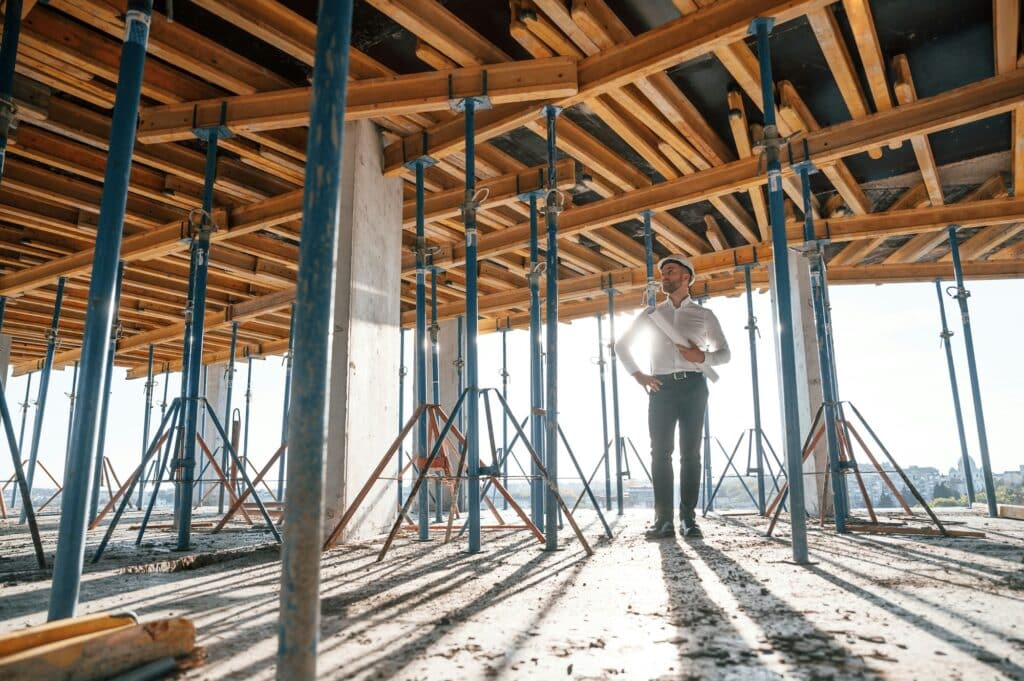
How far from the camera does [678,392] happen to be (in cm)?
479

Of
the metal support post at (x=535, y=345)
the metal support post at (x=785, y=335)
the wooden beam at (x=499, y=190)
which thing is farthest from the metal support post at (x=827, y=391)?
the wooden beam at (x=499, y=190)

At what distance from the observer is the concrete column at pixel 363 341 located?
5.14m

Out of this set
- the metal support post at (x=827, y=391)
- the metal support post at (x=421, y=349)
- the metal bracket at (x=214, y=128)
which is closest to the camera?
the metal support post at (x=827, y=391)

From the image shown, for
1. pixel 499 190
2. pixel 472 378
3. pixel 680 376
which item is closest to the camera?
pixel 472 378

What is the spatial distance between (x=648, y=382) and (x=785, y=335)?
149 centimetres

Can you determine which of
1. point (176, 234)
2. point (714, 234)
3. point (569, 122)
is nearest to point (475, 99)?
point (569, 122)

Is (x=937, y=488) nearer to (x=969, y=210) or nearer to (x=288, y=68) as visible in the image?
(x=969, y=210)

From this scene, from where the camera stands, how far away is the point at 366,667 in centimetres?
159

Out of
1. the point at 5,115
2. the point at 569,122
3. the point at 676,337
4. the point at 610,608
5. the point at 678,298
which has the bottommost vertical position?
the point at 610,608

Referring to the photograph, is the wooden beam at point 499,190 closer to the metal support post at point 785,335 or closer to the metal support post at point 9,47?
the metal support post at point 785,335

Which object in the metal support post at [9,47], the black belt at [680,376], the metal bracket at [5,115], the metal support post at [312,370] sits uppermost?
the metal support post at [9,47]

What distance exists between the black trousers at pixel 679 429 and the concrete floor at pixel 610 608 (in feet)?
2.50

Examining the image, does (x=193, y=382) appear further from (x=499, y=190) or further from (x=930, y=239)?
(x=930, y=239)

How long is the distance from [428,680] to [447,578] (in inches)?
62.3
